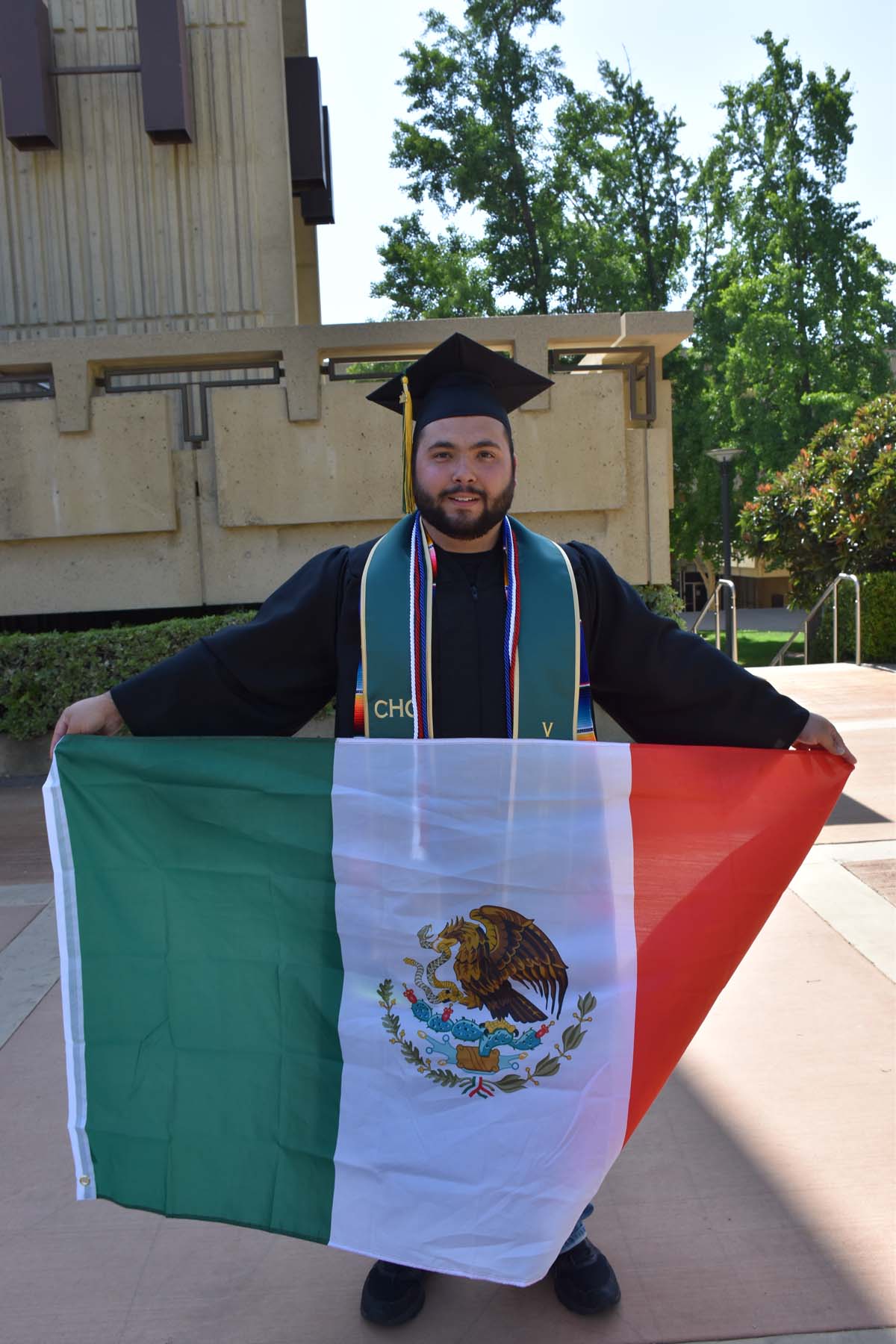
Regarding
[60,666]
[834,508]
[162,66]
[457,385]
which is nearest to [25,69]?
[162,66]

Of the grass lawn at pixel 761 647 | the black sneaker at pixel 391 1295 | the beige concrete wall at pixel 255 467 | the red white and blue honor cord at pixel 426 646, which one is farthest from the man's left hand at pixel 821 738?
the grass lawn at pixel 761 647

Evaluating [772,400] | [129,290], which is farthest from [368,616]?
[772,400]

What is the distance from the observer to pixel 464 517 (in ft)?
8.92

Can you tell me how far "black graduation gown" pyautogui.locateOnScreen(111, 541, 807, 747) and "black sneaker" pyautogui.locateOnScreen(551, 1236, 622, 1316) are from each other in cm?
123

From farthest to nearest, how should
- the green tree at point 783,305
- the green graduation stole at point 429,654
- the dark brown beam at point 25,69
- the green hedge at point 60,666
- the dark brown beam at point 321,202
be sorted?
the green tree at point 783,305
the dark brown beam at point 321,202
the dark brown beam at point 25,69
the green hedge at point 60,666
the green graduation stole at point 429,654

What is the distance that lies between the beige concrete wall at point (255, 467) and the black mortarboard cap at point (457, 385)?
4873mm

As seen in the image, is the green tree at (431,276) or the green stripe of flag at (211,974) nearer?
the green stripe of flag at (211,974)

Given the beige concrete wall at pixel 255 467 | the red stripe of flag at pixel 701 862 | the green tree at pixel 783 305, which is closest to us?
the red stripe of flag at pixel 701 862

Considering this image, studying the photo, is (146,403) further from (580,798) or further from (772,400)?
(772,400)

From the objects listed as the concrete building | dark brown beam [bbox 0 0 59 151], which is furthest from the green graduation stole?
dark brown beam [bbox 0 0 59 151]

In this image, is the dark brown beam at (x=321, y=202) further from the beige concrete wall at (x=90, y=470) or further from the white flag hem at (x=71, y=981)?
the white flag hem at (x=71, y=981)

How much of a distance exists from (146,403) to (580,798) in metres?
6.25

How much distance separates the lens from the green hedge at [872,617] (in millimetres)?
14039

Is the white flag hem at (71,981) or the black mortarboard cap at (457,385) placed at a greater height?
the black mortarboard cap at (457,385)
